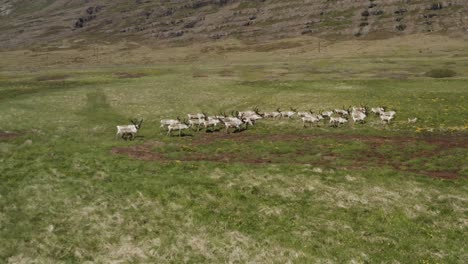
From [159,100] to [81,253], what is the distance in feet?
151

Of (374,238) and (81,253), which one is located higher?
(81,253)

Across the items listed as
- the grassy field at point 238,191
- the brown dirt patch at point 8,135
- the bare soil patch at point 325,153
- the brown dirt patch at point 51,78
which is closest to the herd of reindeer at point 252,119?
the grassy field at point 238,191

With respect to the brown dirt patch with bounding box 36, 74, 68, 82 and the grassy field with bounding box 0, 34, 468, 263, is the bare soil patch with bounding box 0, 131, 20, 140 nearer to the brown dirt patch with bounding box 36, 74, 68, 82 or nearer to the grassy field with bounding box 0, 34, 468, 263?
the grassy field with bounding box 0, 34, 468, 263

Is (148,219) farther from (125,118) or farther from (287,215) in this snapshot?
(125,118)

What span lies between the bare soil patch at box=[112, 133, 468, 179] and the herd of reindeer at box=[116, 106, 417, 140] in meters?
3.21

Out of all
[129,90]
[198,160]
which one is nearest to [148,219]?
[198,160]

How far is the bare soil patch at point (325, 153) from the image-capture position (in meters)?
33.6

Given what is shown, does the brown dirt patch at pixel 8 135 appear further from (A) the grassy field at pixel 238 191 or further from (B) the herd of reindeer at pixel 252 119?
(B) the herd of reindeer at pixel 252 119

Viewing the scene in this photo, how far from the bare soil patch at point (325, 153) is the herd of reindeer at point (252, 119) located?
3206 mm

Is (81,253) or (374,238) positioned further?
(374,238)

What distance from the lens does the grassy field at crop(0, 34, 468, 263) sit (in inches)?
852

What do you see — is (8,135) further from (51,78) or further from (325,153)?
(51,78)

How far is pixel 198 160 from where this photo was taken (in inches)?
1390

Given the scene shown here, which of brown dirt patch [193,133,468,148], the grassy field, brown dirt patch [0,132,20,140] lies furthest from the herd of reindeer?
brown dirt patch [0,132,20,140]
